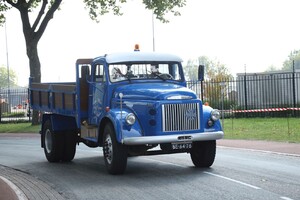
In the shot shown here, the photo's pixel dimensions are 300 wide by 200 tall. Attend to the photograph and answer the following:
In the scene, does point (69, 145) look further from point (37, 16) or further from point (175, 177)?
point (37, 16)

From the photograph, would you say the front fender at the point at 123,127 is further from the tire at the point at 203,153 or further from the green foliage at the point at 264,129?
the green foliage at the point at 264,129

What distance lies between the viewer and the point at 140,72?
43.3 feet

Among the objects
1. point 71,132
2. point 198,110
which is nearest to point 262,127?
point 71,132

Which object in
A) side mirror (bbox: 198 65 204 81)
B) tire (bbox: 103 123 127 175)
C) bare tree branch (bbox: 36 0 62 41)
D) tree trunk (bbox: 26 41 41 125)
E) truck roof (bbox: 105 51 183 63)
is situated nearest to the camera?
tire (bbox: 103 123 127 175)

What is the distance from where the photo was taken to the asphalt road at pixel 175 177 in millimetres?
9438

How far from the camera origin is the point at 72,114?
1419 centimetres

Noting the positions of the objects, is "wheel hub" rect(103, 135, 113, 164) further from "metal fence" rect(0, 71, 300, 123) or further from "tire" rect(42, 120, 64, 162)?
"metal fence" rect(0, 71, 300, 123)

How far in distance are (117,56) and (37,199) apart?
15.5 ft

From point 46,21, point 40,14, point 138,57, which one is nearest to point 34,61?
point 46,21

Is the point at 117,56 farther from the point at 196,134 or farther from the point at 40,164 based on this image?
the point at 40,164

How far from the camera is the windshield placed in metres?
13.0

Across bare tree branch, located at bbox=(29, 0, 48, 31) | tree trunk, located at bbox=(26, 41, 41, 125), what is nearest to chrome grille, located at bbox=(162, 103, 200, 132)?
tree trunk, located at bbox=(26, 41, 41, 125)

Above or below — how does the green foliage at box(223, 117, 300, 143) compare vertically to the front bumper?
below

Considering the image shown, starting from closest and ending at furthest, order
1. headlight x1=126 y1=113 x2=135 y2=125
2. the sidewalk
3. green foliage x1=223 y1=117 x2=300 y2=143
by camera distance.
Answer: headlight x1=126 y1=113 x2=135 y2=125 → the sidewalk → green foliage x1=223 y1=117 x2=300 y2=143
